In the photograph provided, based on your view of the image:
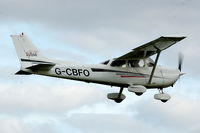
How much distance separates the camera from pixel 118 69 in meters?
48.3

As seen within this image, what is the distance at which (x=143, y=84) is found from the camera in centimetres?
4847

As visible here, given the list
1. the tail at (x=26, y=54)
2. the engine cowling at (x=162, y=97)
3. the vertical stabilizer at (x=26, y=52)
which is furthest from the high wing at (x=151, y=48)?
the vertical stabilizer at (x=26, y=52)

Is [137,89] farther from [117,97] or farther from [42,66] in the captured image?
[42,66]

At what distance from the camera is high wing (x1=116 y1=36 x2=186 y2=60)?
47.2 m

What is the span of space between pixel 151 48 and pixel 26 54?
5021 millimetres

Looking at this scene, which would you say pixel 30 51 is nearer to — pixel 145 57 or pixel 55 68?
pixel 55 68

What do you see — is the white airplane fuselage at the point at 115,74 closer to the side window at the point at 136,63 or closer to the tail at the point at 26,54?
the side window at the point at 136,63

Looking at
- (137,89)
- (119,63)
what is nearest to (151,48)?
(119,63)

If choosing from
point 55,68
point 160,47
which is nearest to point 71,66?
point 55,68

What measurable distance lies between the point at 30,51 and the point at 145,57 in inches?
184

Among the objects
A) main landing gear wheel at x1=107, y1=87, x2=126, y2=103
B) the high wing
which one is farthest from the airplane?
main landing gear wheel at x1=107, y1=87, x2=126, y2=103

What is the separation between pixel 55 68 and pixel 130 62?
10.5ft

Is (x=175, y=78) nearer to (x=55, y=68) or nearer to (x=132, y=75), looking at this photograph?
(x=132, y=75)

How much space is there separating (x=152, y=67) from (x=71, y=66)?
11.3ft
